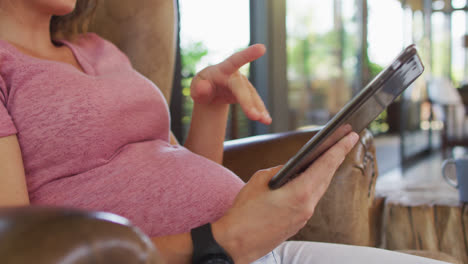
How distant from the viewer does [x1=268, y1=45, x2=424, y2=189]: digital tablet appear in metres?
0.52

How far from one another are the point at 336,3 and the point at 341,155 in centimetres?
361

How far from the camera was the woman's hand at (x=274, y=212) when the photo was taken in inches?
21.4

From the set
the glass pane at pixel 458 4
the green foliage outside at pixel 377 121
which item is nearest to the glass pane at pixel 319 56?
the green foliage outside at pixel 377 121

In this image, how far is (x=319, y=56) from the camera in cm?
362

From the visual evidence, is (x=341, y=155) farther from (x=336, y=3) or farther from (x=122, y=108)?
(x=336, y=3)

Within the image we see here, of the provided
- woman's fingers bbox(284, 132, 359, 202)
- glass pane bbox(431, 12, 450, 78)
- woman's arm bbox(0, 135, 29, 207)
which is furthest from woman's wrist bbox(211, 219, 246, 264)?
glass pane bbox(431, 12, 450, 78)

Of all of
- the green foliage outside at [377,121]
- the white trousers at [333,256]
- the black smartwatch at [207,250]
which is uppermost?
the black smartwatch at [207,250]

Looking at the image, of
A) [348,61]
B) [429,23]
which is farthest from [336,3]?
[429,23]

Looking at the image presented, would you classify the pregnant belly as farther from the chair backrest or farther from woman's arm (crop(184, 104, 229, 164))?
the chair backrest

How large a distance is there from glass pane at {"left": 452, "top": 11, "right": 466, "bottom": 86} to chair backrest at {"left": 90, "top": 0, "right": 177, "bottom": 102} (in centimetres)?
809

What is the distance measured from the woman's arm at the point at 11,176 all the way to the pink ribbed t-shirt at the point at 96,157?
2 cm

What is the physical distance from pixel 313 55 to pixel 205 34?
1.57 metres

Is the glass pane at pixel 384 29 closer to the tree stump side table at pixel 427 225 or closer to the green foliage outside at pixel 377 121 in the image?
the green foliage outside at pixel 377 121

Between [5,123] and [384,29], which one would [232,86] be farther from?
[384,29]
